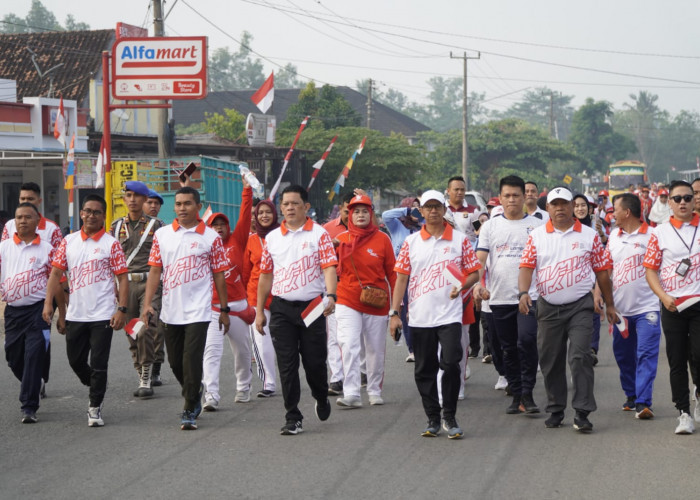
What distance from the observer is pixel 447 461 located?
22.4 ft

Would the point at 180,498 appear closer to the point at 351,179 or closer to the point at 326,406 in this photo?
the point at 326,406

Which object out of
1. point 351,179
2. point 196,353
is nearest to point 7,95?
point 351,179

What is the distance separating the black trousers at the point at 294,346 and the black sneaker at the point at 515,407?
1757 mm

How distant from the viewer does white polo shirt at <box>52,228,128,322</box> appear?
823 centimetres

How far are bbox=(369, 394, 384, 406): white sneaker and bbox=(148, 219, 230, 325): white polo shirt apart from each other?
6.33 ft

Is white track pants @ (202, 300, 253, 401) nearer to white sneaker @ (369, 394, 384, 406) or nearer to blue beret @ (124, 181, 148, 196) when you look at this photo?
white sneaker @ (369, 394, 384, 406)

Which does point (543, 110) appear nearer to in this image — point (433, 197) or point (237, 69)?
point (237, 69)

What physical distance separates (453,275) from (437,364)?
703mm

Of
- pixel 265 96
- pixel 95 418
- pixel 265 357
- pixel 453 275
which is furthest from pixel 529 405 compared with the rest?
pixel 265 96

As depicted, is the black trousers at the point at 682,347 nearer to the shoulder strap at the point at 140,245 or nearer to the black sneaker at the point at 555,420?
the black sneaker at the point at 555,420

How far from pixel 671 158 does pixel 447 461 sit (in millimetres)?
151459

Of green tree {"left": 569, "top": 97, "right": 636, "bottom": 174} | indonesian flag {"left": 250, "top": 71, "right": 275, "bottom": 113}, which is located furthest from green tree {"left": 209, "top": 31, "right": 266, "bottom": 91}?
indonesian flag {"left": 250, "top": 71, "right": 275, "bottom": 113}

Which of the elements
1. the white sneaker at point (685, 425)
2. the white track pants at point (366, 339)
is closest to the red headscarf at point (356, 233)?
the white track pants at point (366, 339)

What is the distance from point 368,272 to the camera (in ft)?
30.1
